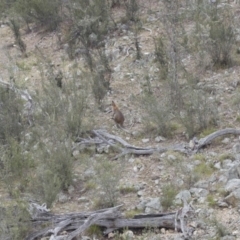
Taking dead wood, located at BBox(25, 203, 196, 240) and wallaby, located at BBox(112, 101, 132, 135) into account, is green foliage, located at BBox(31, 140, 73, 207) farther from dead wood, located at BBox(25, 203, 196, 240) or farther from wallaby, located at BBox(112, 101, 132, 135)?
wallaby, located at BBox(112, 101, 132, 135)

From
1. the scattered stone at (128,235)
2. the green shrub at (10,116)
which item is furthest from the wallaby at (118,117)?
the scattered stone at (128,235)

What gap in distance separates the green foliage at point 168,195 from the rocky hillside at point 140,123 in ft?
0.04

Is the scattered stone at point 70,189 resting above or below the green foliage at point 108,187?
below

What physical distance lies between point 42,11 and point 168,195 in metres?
7.97

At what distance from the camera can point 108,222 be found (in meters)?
5.15

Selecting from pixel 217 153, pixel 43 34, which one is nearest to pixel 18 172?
pixel 217 153

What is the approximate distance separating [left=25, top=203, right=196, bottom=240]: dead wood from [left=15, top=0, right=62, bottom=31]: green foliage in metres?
7.84

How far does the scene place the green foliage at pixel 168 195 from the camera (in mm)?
5379

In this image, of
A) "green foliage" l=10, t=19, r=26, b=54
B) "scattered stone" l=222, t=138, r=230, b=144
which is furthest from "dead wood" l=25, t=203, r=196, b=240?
"green foliage" l=10, t=19, r=26, b=54

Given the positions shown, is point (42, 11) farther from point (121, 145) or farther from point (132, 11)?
point (121, 145)

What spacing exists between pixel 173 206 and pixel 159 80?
383 centimetres

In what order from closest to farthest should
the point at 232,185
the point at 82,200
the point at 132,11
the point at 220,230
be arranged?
the point at 220,230, the point at 232,185, the point at 82,200, the point at 132,11

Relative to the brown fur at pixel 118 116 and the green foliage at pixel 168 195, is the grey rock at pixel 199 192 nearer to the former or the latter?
the green foliage at pixel 168 195

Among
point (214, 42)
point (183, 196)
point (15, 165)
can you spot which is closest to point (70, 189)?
point (15, 165)
